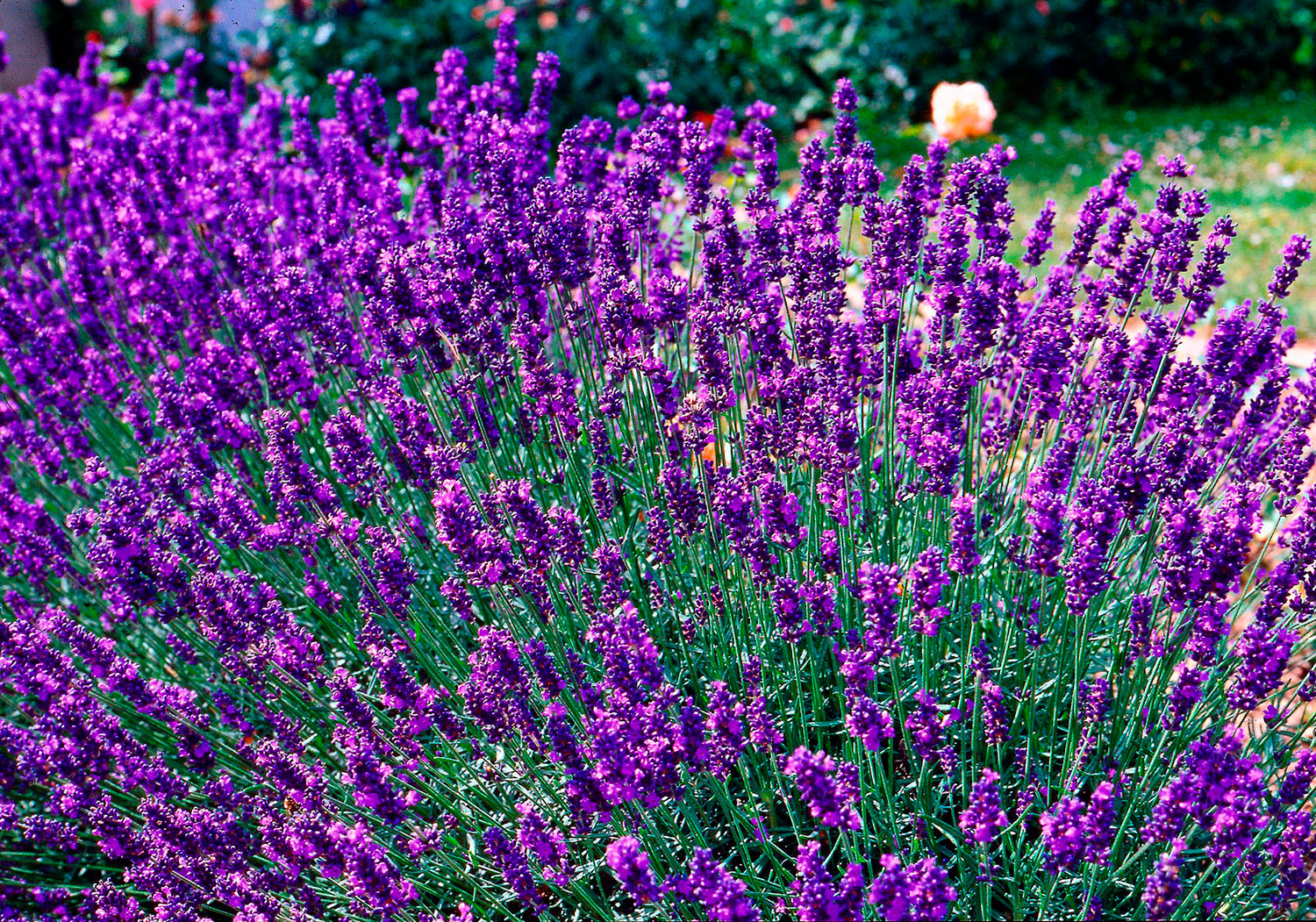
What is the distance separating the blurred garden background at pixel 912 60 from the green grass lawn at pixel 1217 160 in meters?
0.03

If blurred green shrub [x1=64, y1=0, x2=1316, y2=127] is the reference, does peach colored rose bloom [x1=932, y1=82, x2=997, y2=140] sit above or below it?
below

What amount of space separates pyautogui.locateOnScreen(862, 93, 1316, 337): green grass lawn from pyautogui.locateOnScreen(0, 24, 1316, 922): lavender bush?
3035mm

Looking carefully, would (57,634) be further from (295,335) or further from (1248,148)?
(1248,148)

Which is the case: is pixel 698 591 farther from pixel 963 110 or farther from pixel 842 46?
pixel 842 46

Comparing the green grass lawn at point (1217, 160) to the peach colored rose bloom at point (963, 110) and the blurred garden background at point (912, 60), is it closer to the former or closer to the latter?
the blurred garden background at point (912, 60)

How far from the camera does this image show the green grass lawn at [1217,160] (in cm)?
581

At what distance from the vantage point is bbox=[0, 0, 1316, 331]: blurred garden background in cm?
804

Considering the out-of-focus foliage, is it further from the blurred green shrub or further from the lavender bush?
the lavender bush

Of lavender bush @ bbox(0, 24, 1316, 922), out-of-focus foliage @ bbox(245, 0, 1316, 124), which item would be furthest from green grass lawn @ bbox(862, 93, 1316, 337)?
lavender bush @ bbox(0, 24, 1316, 922)

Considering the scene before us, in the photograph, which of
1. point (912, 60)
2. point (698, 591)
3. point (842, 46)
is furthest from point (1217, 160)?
point (698, 591)

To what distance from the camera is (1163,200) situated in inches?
91.4

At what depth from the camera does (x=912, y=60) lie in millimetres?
8875

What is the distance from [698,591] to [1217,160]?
22.6ft

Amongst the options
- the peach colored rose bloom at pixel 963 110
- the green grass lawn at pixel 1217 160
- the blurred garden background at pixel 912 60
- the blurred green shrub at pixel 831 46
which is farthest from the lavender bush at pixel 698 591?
the blurred green shrub at pixel 831 46
